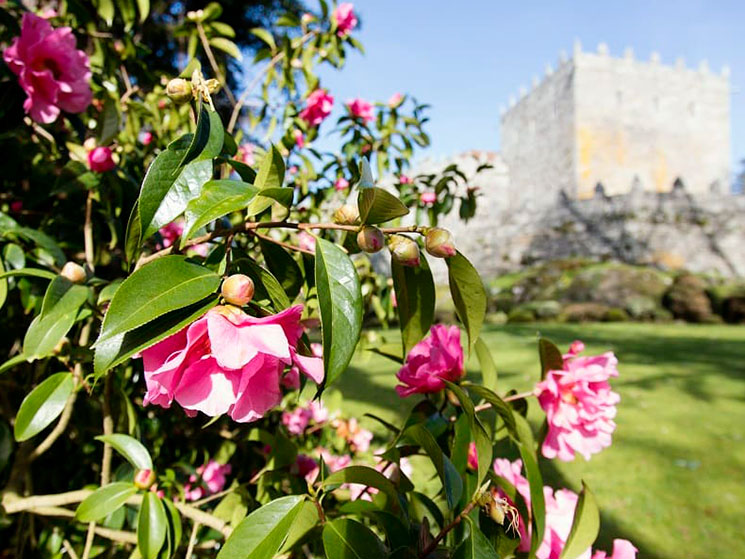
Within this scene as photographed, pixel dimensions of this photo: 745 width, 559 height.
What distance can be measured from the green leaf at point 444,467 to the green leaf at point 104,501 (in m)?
0.36

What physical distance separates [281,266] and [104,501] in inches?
14.2

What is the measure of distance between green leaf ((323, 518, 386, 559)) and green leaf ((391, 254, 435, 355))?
0.16 m

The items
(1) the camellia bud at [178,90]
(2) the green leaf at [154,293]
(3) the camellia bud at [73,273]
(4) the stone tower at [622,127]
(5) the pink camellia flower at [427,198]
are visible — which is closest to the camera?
(2) the green leaf at [154,293]

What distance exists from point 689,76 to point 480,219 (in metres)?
10.4

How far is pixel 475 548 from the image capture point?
15.0 inches

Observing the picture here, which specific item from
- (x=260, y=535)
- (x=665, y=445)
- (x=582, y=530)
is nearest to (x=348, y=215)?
(x=260, y=535)

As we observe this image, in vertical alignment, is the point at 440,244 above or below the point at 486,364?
above

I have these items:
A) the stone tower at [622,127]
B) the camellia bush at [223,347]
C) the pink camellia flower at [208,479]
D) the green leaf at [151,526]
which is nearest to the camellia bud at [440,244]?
the camellia bush at [223,347]

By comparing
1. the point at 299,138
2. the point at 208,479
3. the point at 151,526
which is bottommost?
the point at 208,479

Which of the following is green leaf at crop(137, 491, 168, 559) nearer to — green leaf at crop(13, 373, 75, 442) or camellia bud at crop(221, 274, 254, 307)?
green leaf at crop(13, 373, 75, 442)

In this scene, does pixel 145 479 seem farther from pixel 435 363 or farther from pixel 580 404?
pixel 580 404

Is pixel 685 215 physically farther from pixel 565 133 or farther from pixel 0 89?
pixel 0 89

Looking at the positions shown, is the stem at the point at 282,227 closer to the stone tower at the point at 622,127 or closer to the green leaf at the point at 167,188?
the green leaf at the point at 167,188

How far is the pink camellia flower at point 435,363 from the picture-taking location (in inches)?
22.1
